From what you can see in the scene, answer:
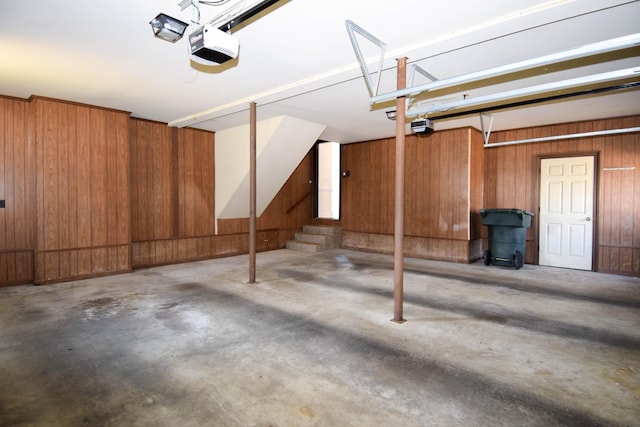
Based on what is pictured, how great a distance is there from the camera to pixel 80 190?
5316 millimetres

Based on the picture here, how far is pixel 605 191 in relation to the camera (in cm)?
607

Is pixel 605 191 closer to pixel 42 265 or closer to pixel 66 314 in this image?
pixel 66 314

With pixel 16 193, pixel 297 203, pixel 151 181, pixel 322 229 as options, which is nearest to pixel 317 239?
pixel 322 229

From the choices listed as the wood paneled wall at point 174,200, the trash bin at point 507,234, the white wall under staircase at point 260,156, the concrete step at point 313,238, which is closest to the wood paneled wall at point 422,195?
the trash bin at point 507,234

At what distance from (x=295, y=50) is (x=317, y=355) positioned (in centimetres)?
296

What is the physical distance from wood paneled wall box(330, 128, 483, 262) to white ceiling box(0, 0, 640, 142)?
1.63 metres

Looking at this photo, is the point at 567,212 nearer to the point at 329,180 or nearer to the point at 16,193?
the point at 329,180

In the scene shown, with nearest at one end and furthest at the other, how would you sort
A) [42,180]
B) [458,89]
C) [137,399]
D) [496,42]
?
1. [137,399]
2. [496,42]
3. [458,89]
4. [42,180]

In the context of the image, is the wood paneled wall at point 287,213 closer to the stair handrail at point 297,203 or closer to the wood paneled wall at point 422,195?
the stair handrail at point 297,203

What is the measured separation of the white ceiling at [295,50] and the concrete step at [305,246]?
3.72m

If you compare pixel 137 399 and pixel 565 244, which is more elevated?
pixel 565 244

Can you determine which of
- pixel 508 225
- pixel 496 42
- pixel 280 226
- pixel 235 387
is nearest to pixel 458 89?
pixel 496 42

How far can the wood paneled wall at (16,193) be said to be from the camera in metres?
5.03

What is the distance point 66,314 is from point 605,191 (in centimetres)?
830
